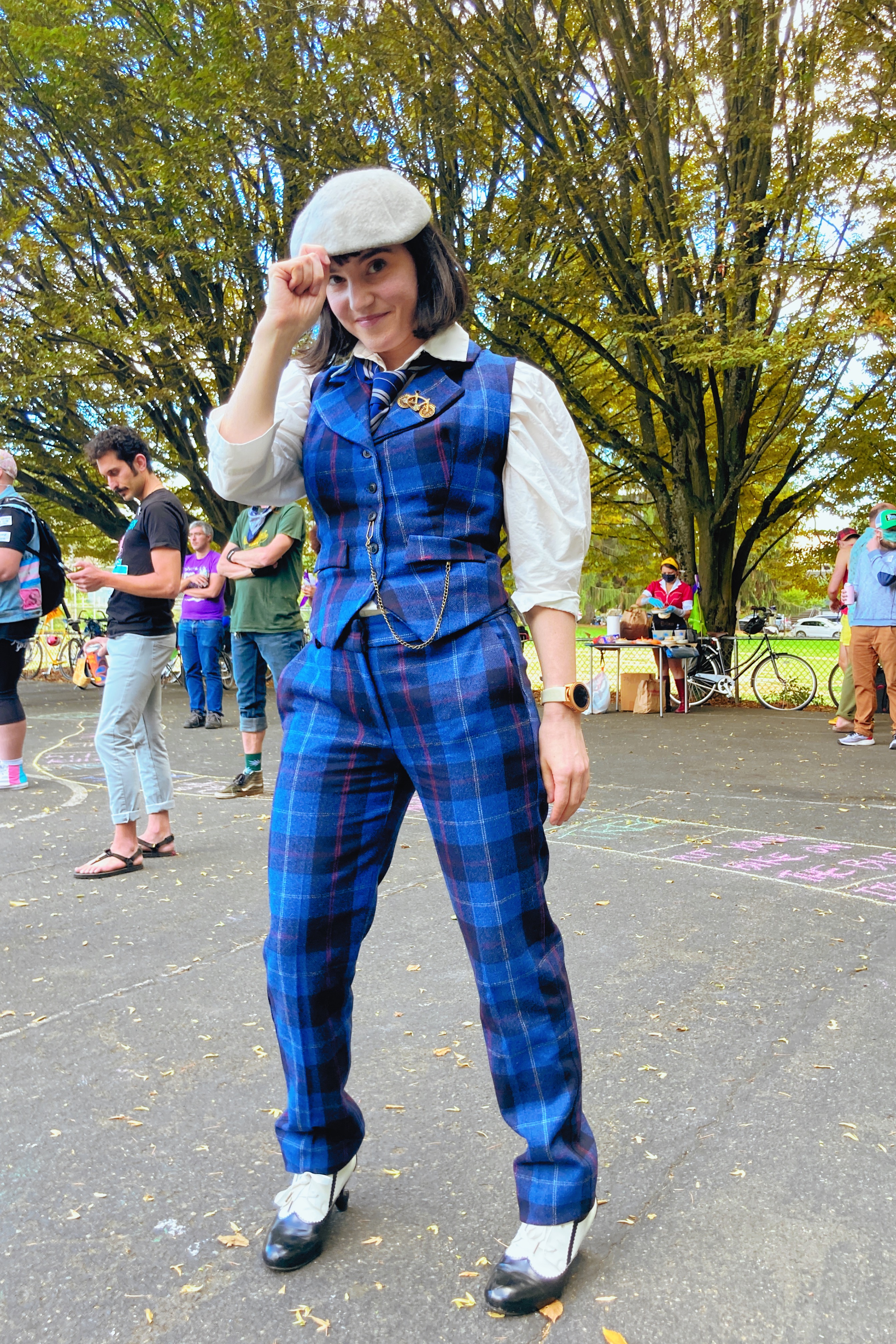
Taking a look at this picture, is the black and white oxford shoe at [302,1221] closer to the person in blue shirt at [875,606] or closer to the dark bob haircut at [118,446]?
the dark bob haircut at [118,446]

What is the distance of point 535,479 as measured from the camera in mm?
2049

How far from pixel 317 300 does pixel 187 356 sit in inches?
624

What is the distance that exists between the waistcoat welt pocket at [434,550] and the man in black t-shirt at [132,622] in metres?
3.57

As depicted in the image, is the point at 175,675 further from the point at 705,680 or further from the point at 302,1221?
the point at 302,1221

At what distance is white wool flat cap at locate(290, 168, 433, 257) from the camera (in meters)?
2.03

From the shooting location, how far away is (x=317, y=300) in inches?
78.1

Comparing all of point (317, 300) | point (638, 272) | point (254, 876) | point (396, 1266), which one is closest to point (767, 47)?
point (638, 272)

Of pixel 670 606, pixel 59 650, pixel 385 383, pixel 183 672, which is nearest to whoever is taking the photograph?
pixel 385 383

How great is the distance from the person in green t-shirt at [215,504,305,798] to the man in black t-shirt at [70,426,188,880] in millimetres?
1355

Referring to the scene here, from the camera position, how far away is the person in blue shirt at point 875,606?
9.69m

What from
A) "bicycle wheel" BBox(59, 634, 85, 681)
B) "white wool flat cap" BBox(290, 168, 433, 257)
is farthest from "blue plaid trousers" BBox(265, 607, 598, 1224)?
"bicycle wheel" BBox(59, 634, 85, 681)

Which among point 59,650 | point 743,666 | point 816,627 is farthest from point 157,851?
point 816,627

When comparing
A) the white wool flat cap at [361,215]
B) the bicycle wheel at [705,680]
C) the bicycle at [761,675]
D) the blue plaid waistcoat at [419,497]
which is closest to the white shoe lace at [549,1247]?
the blue plaid waistcoat at [419,497]

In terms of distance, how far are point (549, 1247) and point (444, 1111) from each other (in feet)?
2.68
